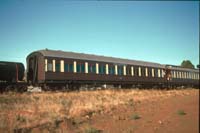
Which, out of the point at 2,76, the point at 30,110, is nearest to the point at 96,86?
the point at 2,76

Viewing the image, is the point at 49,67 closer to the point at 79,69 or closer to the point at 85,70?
the point at 79,69

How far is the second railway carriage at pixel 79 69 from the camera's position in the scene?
24.8 meters

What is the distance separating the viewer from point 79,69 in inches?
1083

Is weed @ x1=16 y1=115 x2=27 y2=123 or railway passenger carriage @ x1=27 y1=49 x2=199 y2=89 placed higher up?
railway passenger carriage @ x1=27 y1=49 x2=199 y2=89

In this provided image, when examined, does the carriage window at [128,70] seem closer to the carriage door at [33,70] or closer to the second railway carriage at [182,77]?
the second railway carriage at [182,77]

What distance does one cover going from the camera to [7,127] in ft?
36.3

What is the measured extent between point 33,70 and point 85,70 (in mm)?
5260

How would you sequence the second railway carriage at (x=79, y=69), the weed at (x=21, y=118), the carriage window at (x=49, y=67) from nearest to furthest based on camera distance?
the weed at (x=21, y=118)
the carriage window at (x=49, y=67)
the second railway carriage at (x=79, y=69)

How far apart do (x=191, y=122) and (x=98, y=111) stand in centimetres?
532

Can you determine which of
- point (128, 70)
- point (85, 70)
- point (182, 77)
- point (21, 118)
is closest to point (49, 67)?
point (85, 70)

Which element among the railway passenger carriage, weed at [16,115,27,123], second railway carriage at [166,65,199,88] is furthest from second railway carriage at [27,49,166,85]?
weed at [16,115,27,123]

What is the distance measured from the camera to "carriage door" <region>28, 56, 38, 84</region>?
84.4 ft

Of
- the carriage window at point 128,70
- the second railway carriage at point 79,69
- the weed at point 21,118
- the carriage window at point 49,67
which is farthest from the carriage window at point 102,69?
the weed at point 21,118

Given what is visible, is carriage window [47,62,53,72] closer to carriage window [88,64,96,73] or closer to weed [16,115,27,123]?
carriage window [88,64,96,73]
